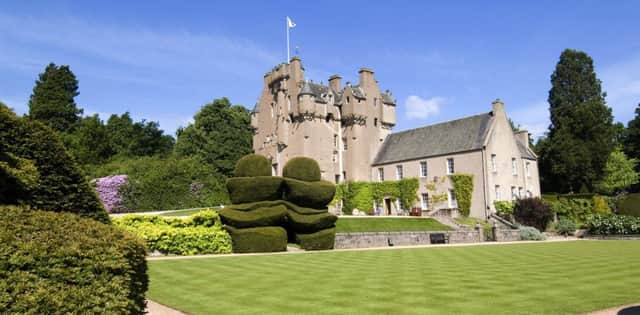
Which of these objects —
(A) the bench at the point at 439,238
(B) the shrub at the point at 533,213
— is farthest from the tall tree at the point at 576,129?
(A) the bench at the point at 439,238

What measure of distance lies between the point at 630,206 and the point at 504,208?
1064 cm

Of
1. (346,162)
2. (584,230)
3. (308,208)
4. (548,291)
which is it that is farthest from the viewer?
(346,162)

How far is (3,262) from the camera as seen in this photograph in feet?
14.6

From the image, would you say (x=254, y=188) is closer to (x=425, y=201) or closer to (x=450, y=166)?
(x=425, y=201)

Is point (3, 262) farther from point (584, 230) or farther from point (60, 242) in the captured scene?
point (584, 230)

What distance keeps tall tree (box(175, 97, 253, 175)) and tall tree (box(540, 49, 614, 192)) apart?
37.0 metres

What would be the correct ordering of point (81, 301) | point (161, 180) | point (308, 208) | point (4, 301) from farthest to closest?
1. point (161, 180)
2. point (308, 208)
3. point (81, 301)
4. point (4, 301)

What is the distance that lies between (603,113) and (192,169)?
4513 centimetres

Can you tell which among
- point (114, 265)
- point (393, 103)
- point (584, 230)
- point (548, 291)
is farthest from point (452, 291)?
point (393, 103)

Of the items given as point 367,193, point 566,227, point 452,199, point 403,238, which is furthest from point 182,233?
point 566,227

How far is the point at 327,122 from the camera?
46.9 metres

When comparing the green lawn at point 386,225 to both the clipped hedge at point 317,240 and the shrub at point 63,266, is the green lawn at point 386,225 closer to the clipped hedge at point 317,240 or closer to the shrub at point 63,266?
the clipped hedge at point 317,240

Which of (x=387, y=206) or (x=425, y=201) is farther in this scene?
(x=387, y=206)

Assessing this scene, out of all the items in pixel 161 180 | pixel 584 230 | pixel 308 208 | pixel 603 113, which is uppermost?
pixel 603 113
